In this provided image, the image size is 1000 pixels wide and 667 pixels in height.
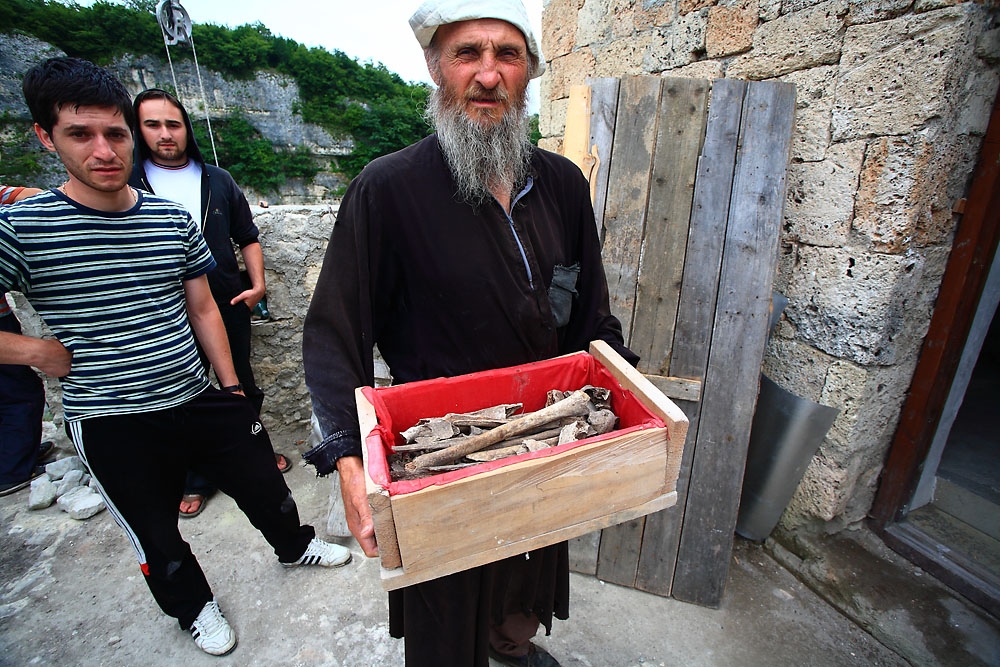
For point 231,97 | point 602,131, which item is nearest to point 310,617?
point 602,131

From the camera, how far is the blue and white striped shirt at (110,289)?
1.69m

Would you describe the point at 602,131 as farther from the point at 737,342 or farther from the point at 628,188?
the point at 737,342

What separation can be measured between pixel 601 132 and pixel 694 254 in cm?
77

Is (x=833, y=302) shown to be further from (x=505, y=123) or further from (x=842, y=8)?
(x=505, y=123)

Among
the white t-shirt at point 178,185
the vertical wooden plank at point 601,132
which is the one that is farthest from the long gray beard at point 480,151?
the white t-shirt at point 178,185

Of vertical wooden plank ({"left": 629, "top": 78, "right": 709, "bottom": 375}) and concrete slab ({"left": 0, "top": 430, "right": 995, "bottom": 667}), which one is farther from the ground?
vertical wooden plank ({"left": 629, "top": 78, "right": 709, "bottom": 375})

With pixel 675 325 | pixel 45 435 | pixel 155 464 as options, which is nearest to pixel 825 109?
pixel 675 325

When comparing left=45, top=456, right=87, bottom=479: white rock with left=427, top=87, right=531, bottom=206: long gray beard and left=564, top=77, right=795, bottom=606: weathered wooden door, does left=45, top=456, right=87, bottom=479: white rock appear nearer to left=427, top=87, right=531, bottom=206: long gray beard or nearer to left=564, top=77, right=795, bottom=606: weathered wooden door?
left=427, top=87, right=531, bottom=206: long gray beard

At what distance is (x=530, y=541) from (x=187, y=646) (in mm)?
2208

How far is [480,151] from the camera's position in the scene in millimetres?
1471

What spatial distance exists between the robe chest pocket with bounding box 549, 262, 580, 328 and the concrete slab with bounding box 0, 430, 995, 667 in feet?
5.61

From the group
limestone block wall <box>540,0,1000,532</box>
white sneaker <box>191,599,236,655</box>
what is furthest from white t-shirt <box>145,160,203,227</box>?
limestone block wall <box>540,0,1000,532</box>

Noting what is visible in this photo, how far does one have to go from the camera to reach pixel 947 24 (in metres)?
1.85

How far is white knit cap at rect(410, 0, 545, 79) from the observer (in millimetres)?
1330
